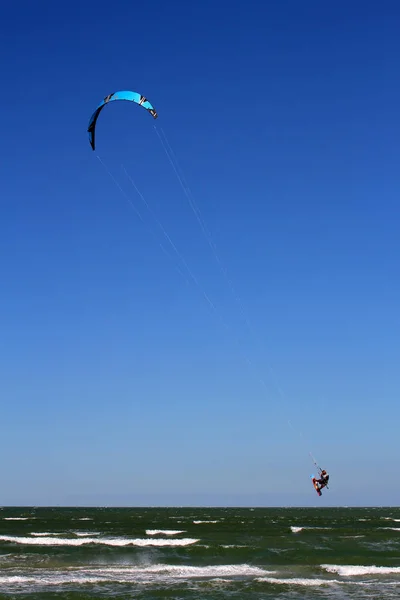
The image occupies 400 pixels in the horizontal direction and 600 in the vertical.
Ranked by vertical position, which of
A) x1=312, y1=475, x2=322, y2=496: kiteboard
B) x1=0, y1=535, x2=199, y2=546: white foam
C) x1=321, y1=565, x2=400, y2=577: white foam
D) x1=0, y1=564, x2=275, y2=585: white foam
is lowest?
x1=0, y1=564, x2=275, y2=585: white foam

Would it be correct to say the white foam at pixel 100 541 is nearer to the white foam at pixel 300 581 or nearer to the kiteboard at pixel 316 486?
the kiteboard at pixel 316 486

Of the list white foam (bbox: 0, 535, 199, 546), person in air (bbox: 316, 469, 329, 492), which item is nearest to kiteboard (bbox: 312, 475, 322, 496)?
person in air (bbox: 316, 469, 329, 492)

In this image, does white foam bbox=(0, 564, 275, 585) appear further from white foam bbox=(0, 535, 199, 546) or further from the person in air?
white foam bbox=(0, 535, 199, 546)

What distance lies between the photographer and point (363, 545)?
37781mm

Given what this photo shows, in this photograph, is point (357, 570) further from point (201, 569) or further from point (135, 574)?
point (135, 574)

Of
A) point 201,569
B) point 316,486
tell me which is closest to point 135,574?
point 201,569

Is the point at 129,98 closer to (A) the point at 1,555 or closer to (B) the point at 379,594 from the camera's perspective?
(B) the point at 379,594

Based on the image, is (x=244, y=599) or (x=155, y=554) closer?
(x=244, y=599)

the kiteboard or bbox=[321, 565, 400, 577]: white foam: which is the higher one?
the kiteboard

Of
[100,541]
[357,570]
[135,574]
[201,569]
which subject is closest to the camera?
[135,574]

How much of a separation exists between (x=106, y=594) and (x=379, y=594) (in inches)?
353

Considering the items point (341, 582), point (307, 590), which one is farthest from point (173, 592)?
point (341, 582)

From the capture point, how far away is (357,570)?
84.7ft

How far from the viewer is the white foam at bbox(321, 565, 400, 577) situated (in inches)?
985
